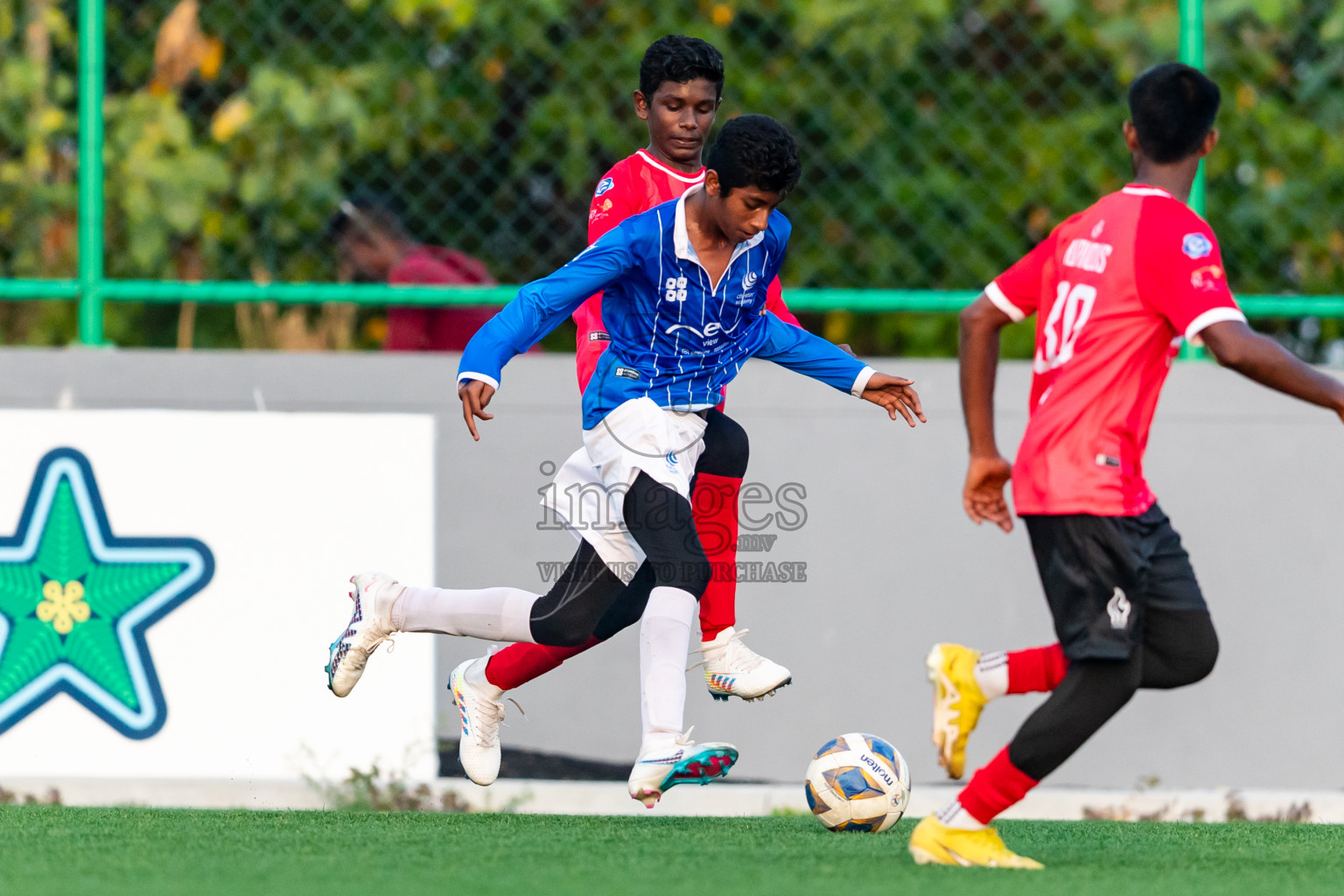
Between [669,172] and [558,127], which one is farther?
[558,127]

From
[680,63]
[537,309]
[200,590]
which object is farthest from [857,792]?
[200,590]

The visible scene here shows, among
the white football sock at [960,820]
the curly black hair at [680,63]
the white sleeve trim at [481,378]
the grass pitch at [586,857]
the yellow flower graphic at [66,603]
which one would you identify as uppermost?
the curly black hair at [680,63]

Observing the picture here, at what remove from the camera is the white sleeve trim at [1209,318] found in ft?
11.4

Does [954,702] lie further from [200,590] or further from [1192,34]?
[1192,34]

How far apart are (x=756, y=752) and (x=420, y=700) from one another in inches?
44.9

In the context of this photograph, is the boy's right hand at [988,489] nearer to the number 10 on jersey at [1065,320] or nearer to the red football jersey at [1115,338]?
the red football jersey at [1115,338]

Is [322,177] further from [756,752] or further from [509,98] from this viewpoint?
[756,752]

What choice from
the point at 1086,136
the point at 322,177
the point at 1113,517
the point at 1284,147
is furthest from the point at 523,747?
the point at 1284,147

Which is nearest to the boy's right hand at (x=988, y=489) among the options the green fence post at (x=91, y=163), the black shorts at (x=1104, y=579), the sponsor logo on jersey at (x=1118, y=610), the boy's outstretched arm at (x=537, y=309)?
the black shorts at (x=1104, y=579)

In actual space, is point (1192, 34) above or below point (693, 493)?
above

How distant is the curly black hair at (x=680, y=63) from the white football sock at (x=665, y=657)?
58.8 inches

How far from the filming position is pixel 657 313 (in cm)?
439

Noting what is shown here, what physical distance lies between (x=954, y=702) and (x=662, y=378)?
1.21 meters

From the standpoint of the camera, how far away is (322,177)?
20.4ft
